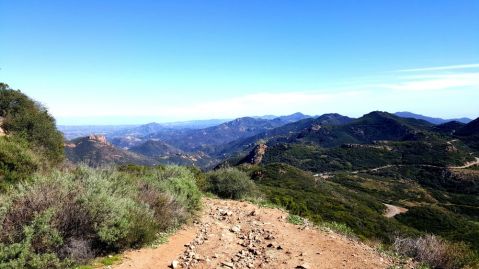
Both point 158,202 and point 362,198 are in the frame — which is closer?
point 158,202

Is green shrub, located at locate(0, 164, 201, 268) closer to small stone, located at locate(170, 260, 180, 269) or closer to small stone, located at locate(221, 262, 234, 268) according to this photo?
small stone, located at locate(170, 260, 180, 269)

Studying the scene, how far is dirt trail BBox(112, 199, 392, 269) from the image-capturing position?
1025 centimetres

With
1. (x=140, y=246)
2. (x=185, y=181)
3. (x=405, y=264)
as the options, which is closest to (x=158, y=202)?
(x=140, y=246)

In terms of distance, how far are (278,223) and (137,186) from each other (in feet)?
20.3

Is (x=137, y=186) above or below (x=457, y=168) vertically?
above

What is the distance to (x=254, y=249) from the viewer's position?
11.5 m

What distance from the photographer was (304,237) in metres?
13.3

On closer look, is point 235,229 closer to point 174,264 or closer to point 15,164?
point 174,264

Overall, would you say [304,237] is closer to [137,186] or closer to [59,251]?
[137,186]

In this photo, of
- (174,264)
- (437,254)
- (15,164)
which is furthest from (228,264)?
(15,164)

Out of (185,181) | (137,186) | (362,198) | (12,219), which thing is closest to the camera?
(12,219)

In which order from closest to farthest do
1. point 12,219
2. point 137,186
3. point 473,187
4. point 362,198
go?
point 12,219
point 137,186
point 362,198
point 473,187

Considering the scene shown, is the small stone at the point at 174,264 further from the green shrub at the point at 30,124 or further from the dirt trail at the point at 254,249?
the green shrub at the point at 30,124

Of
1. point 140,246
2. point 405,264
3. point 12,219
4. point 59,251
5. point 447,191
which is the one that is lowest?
point 447,191
